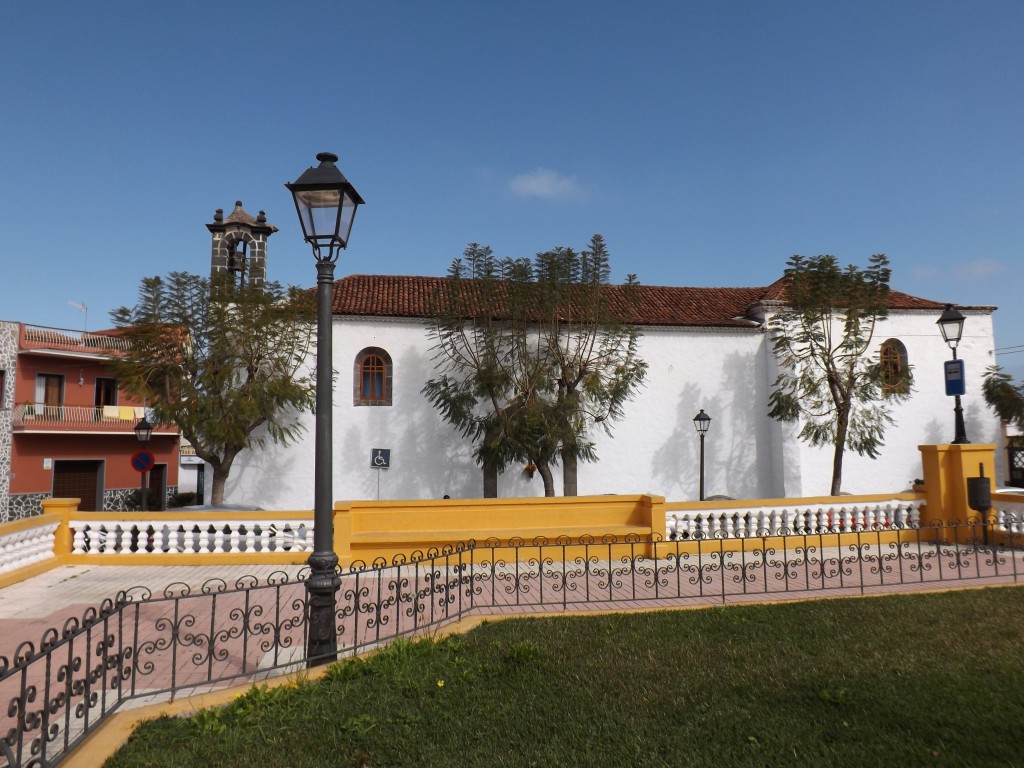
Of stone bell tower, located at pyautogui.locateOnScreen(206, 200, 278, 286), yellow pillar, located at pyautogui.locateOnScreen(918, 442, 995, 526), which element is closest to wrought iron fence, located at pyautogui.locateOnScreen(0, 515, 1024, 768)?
yellow pillar, located at pyautogui.locateOnScreen(918, 442, 995, 526)

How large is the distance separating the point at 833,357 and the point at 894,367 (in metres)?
3.69

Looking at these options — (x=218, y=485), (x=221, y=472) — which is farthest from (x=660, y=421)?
(x=218, y=485)

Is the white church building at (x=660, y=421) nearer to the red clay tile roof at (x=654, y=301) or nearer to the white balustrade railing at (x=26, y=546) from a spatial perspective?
the red clay tile roof at (x=654, y=301)

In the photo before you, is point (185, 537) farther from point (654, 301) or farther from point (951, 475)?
point (654, 301)

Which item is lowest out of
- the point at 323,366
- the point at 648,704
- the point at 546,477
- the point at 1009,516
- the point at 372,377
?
the point at 648,704

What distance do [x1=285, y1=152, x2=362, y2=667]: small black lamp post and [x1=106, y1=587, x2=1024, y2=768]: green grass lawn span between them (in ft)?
1.68

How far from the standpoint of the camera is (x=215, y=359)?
16.2 meters

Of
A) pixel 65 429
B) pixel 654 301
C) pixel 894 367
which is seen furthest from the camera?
pixel 65 429

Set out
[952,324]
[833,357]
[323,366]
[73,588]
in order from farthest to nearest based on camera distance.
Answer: [833,357], [952,324], [73,588], [323,366]

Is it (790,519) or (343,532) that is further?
(790,519)

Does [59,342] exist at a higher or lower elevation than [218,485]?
higher

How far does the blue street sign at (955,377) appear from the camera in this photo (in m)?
10.8

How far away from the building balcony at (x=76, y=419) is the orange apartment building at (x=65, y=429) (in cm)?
3

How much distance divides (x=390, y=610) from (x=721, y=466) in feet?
48.7
